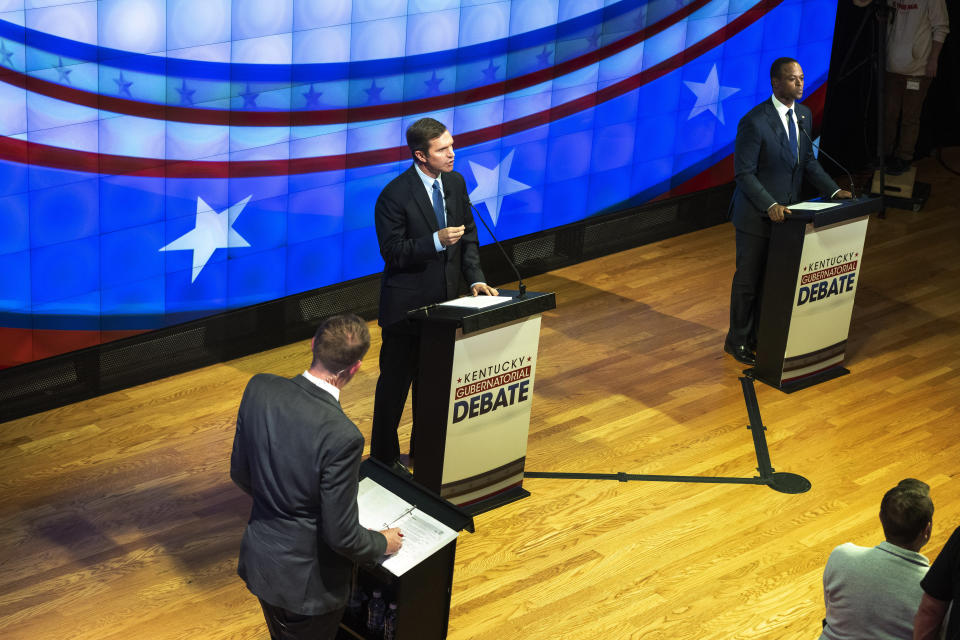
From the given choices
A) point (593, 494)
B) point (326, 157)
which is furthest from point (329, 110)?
point (593, 494)

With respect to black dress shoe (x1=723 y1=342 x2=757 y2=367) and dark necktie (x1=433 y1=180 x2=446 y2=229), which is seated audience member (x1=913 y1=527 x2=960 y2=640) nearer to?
dark necktie (x1=433 y1=180 x2=446 y2=229)

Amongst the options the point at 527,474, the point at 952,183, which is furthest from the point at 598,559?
the point at 952,183

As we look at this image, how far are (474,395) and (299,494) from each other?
175 cm

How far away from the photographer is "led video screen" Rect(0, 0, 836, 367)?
5.48m

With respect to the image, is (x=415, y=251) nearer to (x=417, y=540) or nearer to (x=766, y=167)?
(x=417, y=540)

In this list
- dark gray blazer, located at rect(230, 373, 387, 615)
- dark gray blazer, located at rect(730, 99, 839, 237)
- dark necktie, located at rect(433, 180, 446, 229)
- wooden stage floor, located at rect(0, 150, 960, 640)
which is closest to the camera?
dark gray blazer, located at rect(230, 373, 387, 615)

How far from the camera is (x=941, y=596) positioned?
2910 mm

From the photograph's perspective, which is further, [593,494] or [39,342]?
[39,342]

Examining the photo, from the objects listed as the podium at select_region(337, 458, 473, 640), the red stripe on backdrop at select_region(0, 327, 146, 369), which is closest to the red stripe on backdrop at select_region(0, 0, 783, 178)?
the red stripe on backdrop at select_region(0, 327, 146, 369)

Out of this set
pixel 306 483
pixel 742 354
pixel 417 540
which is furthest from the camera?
pixel 742 354

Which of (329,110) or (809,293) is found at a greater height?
(329,110)

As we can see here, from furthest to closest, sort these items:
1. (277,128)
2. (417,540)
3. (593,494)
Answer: (277,128)
(593,494)
(417,540)

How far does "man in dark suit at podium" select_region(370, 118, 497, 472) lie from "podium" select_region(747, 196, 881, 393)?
1.89m

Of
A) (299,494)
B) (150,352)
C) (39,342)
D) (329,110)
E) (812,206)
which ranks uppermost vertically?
(329,110)
